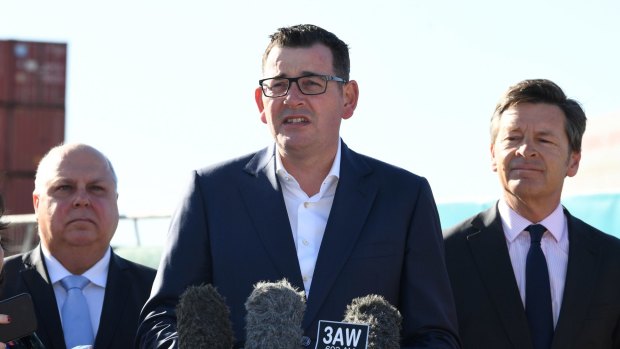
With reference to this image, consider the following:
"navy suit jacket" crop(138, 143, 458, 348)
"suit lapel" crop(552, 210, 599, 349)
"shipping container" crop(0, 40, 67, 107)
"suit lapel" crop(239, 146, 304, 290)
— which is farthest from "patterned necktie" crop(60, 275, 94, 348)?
"shipping container" crop(0, 40, 67, 107)

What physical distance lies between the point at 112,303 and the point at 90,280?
0.22 m

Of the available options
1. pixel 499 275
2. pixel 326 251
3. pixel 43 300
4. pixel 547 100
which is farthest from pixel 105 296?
pixel 547 100

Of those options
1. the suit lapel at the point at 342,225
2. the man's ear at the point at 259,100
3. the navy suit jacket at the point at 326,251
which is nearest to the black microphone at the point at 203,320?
the navy suit jacket at the point at 326,251

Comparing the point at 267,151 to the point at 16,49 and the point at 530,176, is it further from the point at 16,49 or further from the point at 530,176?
the point at 16,49

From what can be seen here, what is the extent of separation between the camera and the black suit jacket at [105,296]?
16.5 feet

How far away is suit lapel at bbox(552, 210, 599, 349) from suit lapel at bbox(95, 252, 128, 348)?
7.32 ft

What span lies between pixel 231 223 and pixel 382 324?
112 centimetres

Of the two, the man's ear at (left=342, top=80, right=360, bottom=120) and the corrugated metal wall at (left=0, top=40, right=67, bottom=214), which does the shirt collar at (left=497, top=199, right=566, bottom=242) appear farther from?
the corrugated metal wall at (left=0, top=40, right=67, bottom=214)

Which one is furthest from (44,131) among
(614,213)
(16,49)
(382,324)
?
(382,324)

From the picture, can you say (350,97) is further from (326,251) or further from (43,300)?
(43,300)

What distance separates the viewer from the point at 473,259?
201 inches

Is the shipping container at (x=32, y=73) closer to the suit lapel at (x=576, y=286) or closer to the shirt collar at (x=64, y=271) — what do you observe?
the shirt collar at (x=64, y=271)

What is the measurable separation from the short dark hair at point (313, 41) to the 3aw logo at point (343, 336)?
1.44 metres

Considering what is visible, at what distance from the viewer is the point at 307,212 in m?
4.04
